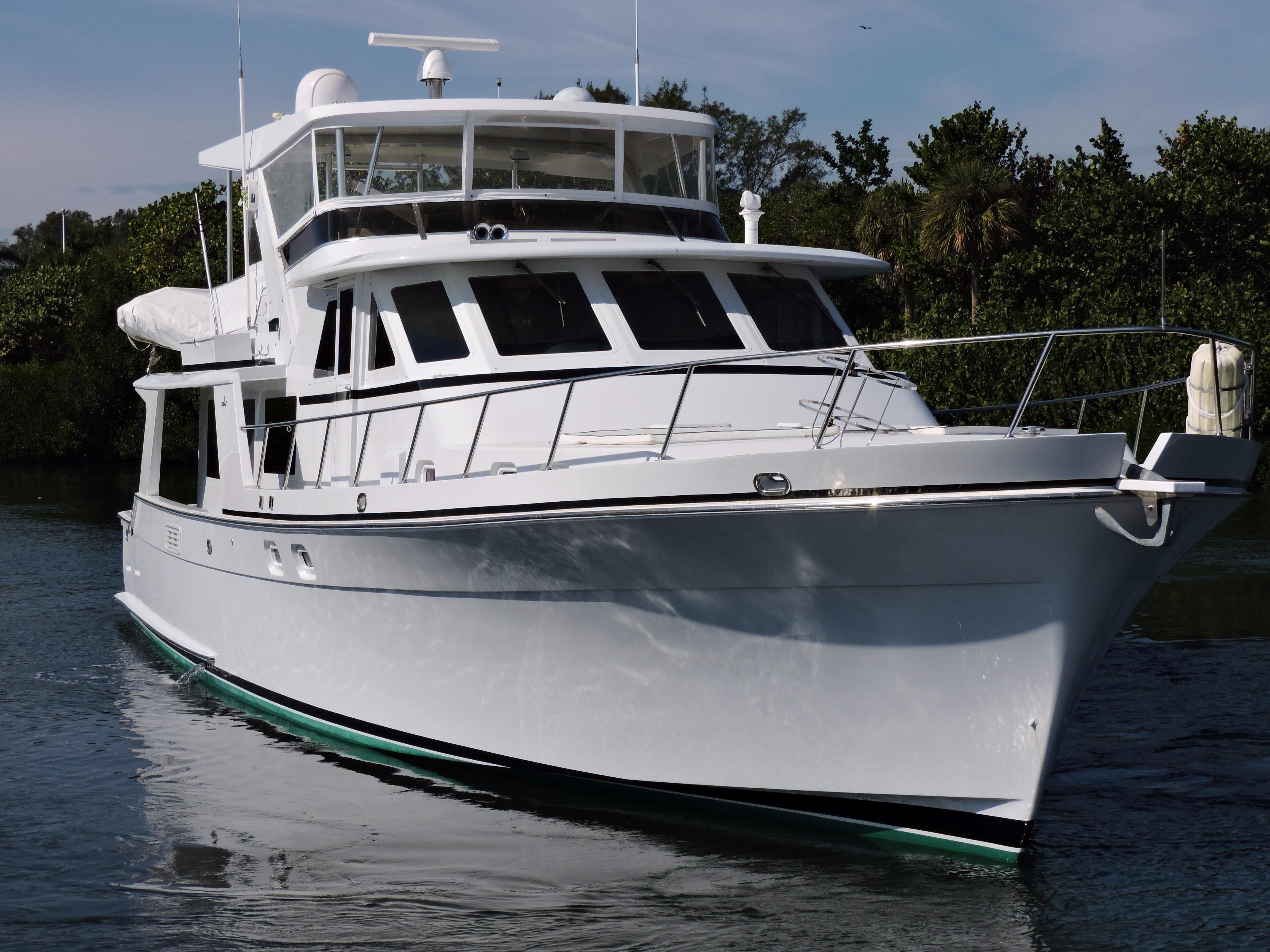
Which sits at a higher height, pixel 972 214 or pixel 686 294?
pixel 972 214

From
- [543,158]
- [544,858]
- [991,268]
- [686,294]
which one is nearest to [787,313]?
[686,294]

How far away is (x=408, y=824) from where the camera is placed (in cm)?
696

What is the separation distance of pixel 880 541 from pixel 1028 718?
1.05 meters

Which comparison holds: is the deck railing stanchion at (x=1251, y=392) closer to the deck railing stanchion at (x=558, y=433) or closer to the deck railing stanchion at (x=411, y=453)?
the deck railing stanchion at (x=558, y=433)

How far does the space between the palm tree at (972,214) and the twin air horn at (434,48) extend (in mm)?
19133

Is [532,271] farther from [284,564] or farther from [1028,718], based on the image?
[1028,718]

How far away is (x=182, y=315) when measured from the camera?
1199cm

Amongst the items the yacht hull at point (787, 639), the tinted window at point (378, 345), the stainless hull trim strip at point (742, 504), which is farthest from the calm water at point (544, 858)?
the tinted window at point (378, 345)

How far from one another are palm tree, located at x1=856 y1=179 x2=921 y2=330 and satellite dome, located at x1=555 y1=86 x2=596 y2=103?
69.6ft

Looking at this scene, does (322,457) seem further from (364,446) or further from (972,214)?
(972,214)

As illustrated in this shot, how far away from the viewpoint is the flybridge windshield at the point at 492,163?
29.3 ft

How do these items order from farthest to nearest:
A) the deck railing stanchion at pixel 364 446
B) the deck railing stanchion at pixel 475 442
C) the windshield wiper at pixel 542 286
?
the windshield wiper at pixel 542 286 → the deck railing stanchion at pixel 364 446 → the deck railing stanchion at pixel 475 442

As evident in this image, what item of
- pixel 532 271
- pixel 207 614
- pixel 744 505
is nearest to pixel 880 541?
pixel 744 505

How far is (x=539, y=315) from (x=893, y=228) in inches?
967
